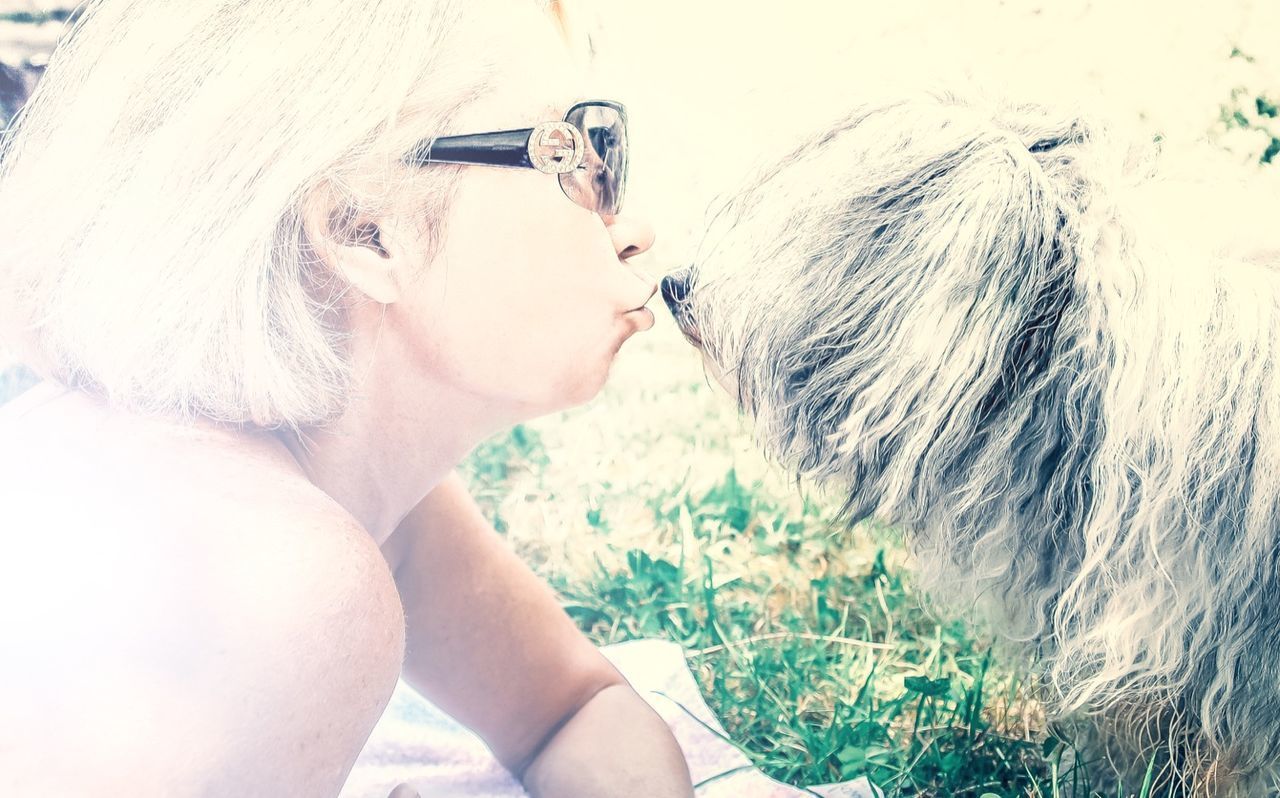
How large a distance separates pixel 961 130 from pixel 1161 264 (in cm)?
27

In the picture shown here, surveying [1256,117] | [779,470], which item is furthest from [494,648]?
[1256,117]

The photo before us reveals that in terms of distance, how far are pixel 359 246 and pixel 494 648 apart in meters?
0.67

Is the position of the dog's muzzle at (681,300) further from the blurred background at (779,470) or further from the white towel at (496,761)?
the white towel at (496,761)

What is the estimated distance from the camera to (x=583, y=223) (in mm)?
1378

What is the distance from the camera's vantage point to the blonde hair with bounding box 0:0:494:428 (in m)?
1.19

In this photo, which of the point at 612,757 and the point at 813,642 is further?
the point at 813,642

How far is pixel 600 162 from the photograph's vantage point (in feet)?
4.59

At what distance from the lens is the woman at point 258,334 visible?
109 centimetres

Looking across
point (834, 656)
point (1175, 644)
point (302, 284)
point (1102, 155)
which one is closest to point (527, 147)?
point (302, 284)

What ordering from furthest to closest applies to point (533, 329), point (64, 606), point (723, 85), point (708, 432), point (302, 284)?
point (708, 432), point (723, 85), point (533, 329), point (302, 284), point (64, 606)

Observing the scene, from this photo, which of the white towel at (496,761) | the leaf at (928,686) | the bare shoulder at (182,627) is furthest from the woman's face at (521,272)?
the leaf at (928,686)

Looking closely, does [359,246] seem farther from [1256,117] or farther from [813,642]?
[1256,117]

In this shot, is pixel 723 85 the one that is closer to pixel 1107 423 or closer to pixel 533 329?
pixel 533 329

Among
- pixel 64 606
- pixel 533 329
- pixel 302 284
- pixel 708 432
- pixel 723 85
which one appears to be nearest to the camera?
pixel 64 606
